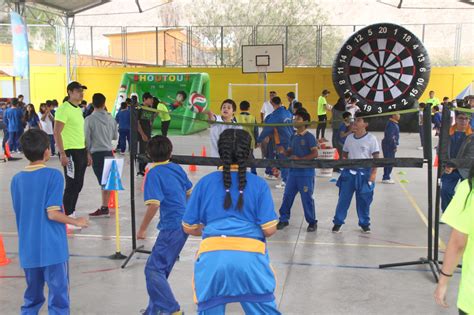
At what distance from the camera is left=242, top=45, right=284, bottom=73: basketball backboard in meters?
21.7

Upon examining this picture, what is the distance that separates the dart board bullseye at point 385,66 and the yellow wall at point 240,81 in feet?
17.6

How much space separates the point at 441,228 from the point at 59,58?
2575cm

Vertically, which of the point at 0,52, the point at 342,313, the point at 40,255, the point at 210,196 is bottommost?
the point at 342,313

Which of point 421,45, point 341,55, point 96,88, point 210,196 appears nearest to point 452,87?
point 421,45

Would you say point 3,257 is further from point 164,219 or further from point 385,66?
point 385,66

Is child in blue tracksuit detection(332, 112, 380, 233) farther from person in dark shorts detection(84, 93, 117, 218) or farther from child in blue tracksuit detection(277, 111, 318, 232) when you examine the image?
person in dark shorts detection(84, 93, 117, 218)

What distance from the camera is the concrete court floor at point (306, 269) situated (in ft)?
15.2

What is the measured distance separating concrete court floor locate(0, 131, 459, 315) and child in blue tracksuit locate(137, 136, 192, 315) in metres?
0.64

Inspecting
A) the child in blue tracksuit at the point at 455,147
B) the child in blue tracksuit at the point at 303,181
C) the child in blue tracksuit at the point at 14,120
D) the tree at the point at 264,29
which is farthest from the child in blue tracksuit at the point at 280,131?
the tree at the point at 264,29

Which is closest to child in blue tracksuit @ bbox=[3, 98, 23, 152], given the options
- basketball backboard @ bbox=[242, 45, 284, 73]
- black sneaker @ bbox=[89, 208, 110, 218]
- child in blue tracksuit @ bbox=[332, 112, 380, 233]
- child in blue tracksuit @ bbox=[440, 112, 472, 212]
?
black sneaker @ bbox=[89, 208, 110, 218]

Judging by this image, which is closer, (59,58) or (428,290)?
(428,290)

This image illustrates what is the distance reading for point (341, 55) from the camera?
20.8m

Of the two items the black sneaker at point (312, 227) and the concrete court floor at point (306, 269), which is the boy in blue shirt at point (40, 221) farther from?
the black sneaker at point (312, 227)

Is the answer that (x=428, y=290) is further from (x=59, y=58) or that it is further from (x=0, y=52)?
(x=0, y=52)
